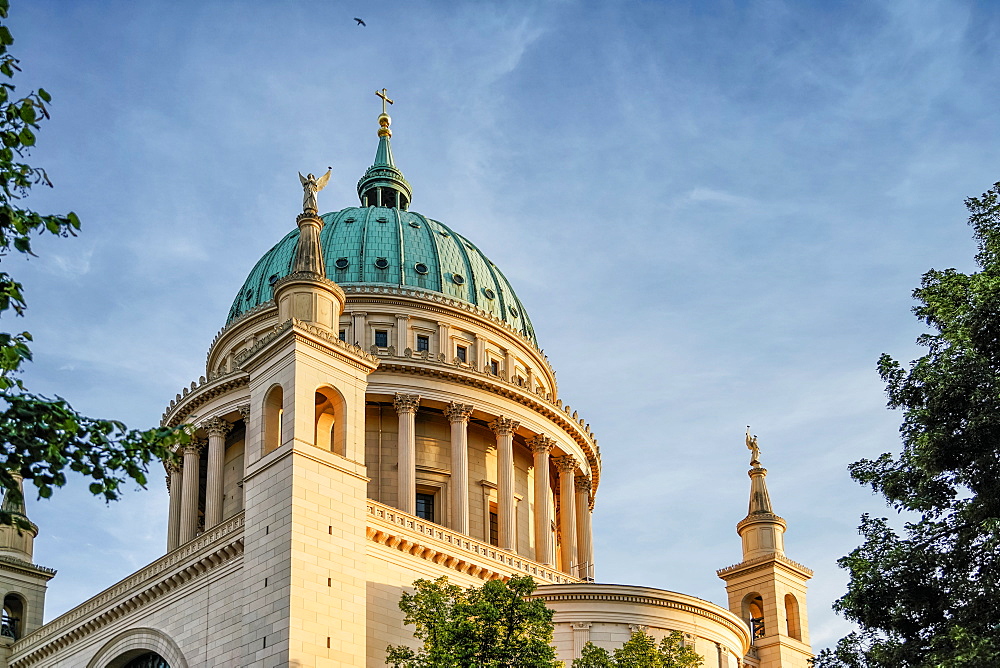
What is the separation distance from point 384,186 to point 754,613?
33.9 m

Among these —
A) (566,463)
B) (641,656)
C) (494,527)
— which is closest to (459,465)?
(494,527)

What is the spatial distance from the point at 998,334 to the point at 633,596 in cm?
2064

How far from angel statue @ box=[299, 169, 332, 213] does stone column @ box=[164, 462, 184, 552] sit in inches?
756

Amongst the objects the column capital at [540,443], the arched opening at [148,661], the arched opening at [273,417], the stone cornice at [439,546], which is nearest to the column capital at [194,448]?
the arched opening at [148,661]

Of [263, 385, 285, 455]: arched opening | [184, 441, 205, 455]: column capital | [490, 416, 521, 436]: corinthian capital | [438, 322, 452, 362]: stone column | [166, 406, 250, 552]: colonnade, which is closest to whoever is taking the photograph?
[263, 385, 285, 455]: arched opening

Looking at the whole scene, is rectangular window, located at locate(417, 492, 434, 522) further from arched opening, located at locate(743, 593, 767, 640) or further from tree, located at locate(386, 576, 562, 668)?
tree, located at locate(386, 576, 562, 668)

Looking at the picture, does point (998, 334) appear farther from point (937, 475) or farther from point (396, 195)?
point (396, 195)

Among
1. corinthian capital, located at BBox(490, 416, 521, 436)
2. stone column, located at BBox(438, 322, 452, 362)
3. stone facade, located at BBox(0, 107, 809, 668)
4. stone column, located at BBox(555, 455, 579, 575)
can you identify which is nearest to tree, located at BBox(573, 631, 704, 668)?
stone facade, located at BBox(0, 107, 809, 668)

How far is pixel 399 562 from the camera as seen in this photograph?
4359 centimetres

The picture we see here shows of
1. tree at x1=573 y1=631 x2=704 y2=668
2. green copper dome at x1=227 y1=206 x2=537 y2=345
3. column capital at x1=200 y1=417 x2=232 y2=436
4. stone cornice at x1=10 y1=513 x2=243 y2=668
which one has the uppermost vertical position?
green copper dome at x1=227 y1=206 x2=537 y2=345

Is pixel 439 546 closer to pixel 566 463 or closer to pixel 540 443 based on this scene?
pixel 540 443

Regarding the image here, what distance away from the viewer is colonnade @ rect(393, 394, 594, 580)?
58.8 m

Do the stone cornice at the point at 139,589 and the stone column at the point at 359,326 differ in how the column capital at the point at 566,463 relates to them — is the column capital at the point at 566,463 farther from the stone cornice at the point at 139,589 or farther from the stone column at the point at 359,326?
the stone cornice at the point at 139,589

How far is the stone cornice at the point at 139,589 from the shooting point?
42.6 metres
